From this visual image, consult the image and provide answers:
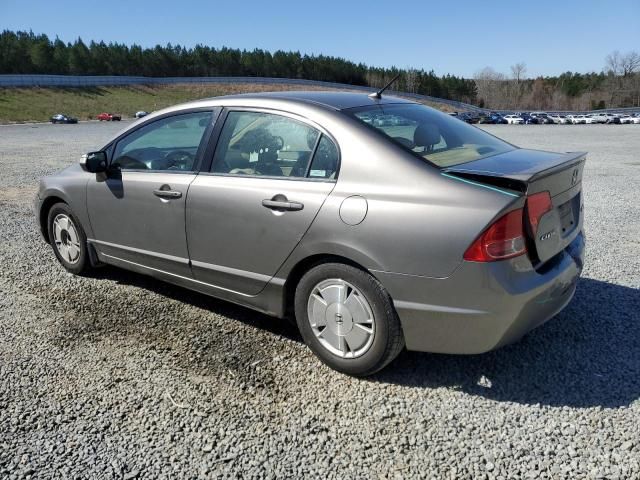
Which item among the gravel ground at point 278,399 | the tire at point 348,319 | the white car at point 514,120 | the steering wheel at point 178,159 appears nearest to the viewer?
the gravel ground at point 278,399

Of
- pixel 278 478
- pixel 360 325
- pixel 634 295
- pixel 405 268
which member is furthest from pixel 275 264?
pixel 634 295

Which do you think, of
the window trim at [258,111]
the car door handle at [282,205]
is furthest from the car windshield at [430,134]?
the car door handle at [282,205]

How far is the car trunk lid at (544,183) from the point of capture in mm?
2730

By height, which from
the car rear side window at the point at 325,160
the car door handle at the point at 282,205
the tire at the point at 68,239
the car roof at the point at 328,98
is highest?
the car roof at the point at 328,98

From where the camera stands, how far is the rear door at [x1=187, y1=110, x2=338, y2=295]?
3162 millimetres

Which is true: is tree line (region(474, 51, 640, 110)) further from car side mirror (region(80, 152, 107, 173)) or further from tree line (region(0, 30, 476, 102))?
car side mirror (region(80, 152, 107, 173))

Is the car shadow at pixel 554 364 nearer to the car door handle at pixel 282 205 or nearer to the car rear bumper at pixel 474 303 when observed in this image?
the car rear bumper at pixel 474 303

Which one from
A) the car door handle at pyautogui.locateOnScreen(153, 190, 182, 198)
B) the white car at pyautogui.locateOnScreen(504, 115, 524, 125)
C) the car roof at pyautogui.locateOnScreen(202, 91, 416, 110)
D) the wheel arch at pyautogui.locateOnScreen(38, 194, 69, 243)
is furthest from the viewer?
the white car at pyautogui.locateOnScreen(504, 115, 524, 125)

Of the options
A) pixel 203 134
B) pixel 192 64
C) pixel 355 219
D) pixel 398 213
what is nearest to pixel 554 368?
pixel 398 213

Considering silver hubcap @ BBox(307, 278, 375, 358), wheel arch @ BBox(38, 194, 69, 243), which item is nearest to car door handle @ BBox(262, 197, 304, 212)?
silver hubcap @ BBox(307, 278, 375, 358)

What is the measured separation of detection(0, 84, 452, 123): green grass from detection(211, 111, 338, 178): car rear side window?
54.1 metres

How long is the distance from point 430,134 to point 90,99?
84.1 metres

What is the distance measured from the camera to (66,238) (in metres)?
4.93

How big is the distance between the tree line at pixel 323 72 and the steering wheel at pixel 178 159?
101786 millimetres
